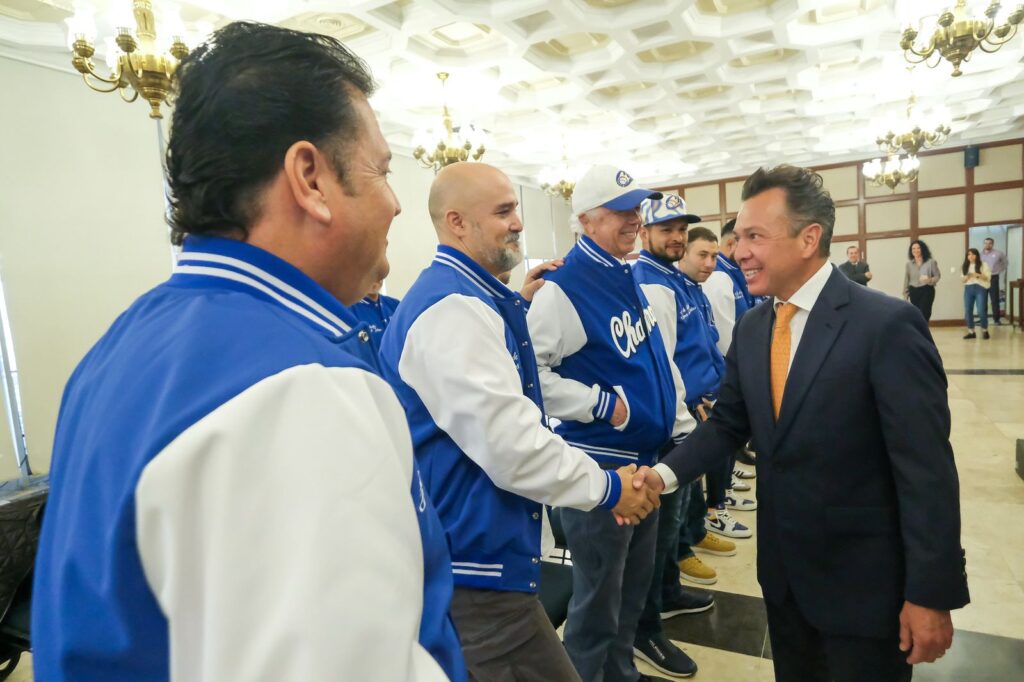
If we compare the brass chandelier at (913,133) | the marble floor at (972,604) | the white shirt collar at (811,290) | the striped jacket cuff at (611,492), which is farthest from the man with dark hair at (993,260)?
the striped jacket cuff at (611,492)

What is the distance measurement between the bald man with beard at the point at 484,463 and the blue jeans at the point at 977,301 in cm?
1246

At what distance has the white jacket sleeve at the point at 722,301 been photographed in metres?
3.81

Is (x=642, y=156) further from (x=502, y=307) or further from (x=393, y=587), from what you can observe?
(x=393, y=587)

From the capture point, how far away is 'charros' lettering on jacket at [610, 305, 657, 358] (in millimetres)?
1973

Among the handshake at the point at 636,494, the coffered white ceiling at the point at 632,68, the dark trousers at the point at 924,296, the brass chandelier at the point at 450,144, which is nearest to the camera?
the handshake at the point at 636,494

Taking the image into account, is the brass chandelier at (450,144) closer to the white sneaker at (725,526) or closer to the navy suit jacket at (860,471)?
the white sneaker at (725,526)

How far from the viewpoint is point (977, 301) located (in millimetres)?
10836

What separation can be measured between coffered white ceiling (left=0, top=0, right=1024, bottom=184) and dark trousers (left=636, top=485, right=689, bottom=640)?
15.4 feet

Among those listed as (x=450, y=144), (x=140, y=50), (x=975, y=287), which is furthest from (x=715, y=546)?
(x=975, y=287)

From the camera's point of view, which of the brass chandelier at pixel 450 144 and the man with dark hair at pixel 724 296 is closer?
the man with dark hair at pixel 724 296

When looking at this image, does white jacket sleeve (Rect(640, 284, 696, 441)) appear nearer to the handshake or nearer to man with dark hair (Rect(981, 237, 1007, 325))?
the handshake

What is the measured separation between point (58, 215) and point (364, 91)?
20.3ft

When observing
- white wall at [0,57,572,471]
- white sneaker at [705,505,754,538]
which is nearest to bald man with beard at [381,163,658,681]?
white sneaker at [705,505,754,538]

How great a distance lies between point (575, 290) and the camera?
1988 millimetres
